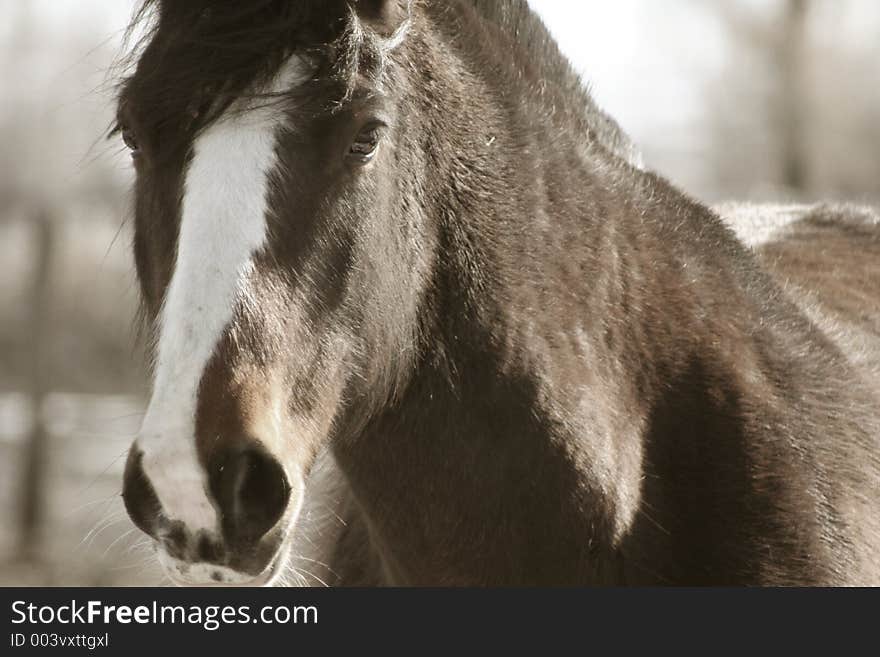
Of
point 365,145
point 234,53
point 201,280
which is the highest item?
point 234,53

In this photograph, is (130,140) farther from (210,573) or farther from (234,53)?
(210,573)

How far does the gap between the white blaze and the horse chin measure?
103 millimetres

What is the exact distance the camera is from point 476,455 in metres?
2.90

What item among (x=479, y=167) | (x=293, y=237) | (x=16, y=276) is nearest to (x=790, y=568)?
(x=479, y=167)

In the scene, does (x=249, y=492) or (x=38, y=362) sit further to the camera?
(x=38, y=362)

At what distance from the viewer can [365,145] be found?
9.04ft

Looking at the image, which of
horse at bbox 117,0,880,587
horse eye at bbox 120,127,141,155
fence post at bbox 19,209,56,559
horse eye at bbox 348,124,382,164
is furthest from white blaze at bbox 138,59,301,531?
fence post at bbox 19,209,56,559

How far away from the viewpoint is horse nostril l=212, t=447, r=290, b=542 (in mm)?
2373

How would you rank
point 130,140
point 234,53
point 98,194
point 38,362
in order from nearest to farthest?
point 234,53
point 130,140
point 38,362
point 98,194

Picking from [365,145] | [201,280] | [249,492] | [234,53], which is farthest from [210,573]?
[234,53]

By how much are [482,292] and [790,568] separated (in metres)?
1.04

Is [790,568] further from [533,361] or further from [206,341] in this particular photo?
[206,341]

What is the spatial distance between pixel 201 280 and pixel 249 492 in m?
0.44

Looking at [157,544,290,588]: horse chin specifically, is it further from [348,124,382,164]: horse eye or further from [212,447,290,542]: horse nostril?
[348,124,382,164]: horse eye
